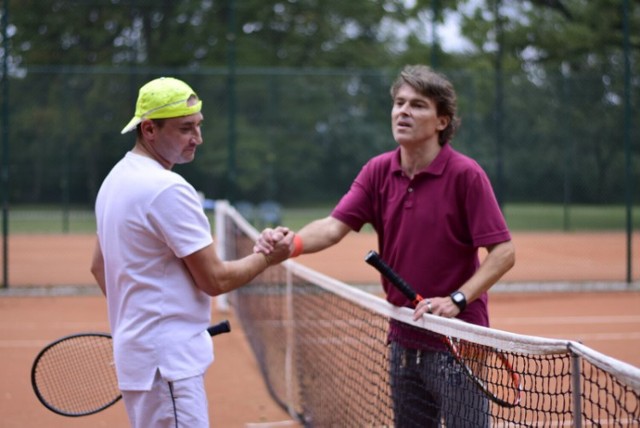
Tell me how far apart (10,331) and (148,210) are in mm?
7595

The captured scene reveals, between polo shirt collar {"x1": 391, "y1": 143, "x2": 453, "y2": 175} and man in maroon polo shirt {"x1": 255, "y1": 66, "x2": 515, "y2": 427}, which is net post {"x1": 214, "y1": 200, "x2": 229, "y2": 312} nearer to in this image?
man in maroon polo shirt {"x1": 255, "y1": 66, "x2": 515, "y2": 427}

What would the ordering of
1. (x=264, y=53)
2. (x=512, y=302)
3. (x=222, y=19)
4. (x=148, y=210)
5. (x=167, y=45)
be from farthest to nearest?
(x=264, y=53) < (x=222, y=19) < (x=167, y=45) < (x=512, y=302) < (x=148, y=210)

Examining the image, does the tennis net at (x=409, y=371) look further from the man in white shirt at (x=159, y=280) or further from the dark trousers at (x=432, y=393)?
the man in white shirt at (x=159, y=280)

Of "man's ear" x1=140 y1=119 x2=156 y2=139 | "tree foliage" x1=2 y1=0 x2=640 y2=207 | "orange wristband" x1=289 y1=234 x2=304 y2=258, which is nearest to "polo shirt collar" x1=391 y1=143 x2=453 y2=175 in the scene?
"orange wristband" x1=289 y1=234 x2=304 y2=258

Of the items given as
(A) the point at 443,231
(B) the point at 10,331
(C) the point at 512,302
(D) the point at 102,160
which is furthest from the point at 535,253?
(A) the point at 443,231

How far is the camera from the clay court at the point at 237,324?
21.7 feet

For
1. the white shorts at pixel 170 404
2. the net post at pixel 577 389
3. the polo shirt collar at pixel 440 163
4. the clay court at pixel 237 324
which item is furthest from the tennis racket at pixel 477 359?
the clay court at pixel 237 324

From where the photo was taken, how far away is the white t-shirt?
9.45ft

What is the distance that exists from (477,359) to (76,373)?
1682 millimetres

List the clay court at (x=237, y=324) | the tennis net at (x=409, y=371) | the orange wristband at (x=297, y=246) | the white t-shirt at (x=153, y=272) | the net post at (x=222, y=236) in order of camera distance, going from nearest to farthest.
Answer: the tennis net at (x=409, y=371) → the white t-shirt at (x=153, y=272) → the orange wristband at (x=297, y=246) → the clay court at (x=237, y=324) → the net post at (x=222, y=236)

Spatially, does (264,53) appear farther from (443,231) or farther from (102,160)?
(443,231)

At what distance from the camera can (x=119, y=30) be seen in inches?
689

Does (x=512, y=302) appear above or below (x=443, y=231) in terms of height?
below

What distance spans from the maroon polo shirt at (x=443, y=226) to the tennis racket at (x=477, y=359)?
12 cm
